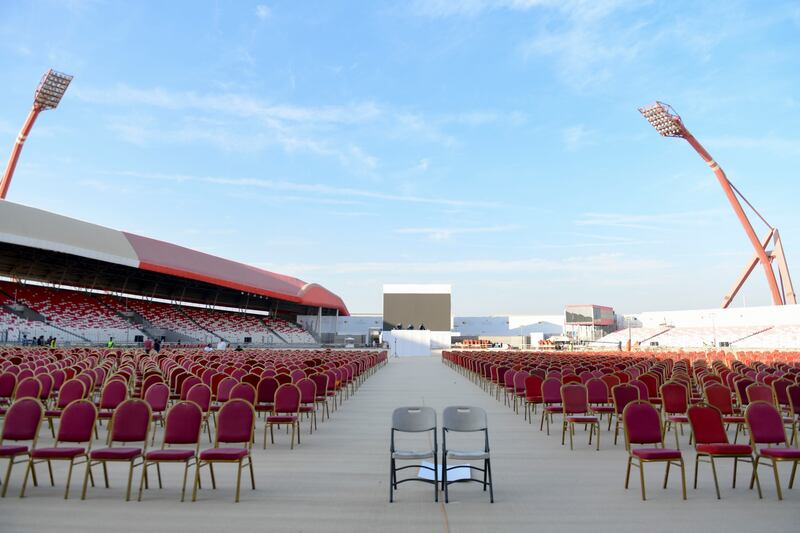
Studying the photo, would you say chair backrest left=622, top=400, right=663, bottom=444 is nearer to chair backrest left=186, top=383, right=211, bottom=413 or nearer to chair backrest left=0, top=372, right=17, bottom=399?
chair backrest left=186, top=383, right=211, bottom=413

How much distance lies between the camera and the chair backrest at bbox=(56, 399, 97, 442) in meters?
6.24

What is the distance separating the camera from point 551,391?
32.9ft

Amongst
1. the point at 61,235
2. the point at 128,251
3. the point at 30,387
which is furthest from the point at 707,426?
the point at 128,251

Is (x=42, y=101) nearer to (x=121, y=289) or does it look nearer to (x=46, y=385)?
(x=121, y=289)

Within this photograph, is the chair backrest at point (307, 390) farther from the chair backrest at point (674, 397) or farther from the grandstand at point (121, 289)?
the grandstand at point (121, 289)

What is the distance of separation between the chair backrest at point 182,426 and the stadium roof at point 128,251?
3059 centimetres

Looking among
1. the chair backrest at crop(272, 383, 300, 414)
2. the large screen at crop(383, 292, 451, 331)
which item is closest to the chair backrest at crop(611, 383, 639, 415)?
the chair backrest at crop(272, 383, 300, 414)

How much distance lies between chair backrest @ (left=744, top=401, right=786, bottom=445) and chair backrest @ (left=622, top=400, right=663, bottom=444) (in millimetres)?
986

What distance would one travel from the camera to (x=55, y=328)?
122 feet

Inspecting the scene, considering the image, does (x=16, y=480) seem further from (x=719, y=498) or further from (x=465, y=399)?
(x=465, y=399)

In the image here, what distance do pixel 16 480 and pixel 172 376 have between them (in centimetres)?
560

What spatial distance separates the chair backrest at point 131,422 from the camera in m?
6.24

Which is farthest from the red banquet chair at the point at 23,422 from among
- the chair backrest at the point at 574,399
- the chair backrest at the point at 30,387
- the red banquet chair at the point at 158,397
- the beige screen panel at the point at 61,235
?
the beige screen panel at the point at 61,235

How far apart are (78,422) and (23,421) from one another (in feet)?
2.05
